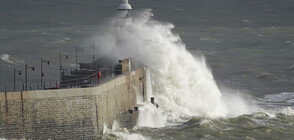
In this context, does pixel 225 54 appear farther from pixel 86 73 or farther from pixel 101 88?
pixel 101 88

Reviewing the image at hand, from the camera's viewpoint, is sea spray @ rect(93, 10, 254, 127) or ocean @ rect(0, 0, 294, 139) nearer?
ocean @ rect(0, 0, 294, 139)

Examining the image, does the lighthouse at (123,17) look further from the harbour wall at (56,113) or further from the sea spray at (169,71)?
the harbour wall at (56,113)

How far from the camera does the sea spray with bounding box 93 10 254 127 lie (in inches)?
1647

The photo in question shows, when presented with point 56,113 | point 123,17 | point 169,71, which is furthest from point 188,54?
point 56,113

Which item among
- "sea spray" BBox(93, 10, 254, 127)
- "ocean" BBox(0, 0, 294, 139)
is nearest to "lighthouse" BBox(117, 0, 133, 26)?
"sea spray" BBox(93, 10, 254, 127)

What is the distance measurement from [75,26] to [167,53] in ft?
167

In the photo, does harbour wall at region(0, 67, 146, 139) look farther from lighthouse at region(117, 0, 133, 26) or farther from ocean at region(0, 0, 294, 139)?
lighthouse at region(117, 0, 133, 26)

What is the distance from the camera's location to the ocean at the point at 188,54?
3616 cm

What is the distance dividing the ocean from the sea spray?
0.06 meters

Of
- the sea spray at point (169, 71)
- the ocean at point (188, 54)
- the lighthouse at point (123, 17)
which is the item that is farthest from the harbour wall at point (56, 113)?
the lighthouse at point (123, 17)

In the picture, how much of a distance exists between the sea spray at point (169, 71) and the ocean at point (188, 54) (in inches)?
2.4

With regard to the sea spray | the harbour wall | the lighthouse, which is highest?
the lighthouse

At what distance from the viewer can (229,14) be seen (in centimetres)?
11412

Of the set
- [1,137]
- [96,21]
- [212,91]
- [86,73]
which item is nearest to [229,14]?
[96,21]
